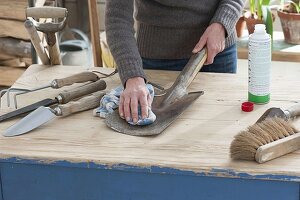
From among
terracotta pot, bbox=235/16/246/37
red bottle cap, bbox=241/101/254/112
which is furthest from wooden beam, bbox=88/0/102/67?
terracotta pot, bbox=235/16/246/37

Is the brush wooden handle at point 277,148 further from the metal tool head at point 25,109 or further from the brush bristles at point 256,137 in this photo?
the metal tool head at point 25,109

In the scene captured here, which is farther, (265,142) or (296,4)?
A: (296,4)

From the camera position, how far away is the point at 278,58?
2438 millimetres

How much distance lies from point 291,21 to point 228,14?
97 cm

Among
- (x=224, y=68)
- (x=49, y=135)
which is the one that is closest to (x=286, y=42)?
(x=224, y=68)

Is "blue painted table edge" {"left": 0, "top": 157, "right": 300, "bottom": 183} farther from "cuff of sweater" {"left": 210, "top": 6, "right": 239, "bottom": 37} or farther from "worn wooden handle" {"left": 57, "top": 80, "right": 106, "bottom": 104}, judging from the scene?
"cuff of sweater" {"left": 210, "top": 6, "right": 239, "bottom": 37}

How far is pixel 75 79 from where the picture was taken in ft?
5.23

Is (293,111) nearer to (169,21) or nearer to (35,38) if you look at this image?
(169,21)

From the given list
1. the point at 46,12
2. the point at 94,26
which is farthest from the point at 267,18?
the point at 46,12

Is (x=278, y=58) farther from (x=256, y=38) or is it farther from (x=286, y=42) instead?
(x=256, y=38)

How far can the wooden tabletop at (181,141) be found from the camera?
1.19 metres

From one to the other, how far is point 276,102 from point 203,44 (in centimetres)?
24

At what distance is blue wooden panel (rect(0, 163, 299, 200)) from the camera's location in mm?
1186

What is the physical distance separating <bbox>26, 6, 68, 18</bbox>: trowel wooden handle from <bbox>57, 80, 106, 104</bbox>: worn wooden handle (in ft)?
0.87
